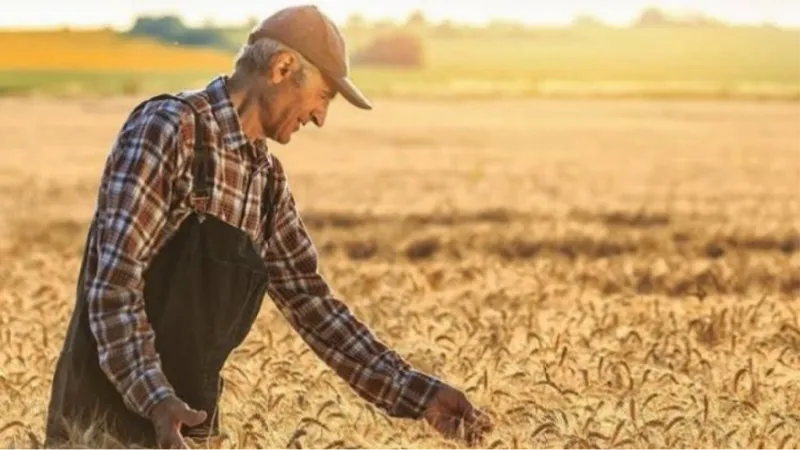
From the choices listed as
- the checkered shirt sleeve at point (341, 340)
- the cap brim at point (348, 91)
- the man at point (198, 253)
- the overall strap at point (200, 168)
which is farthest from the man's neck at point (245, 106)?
the checkered shirt sleeve at point (341, 340)

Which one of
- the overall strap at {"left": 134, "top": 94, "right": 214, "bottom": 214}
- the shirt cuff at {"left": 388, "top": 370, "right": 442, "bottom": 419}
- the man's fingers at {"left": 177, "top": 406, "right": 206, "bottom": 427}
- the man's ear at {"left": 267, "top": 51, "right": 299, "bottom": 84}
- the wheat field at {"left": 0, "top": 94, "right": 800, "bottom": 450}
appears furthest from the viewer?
the wheat field at {"left": 0, "top": 94, "right": 800, "bottom": 450}

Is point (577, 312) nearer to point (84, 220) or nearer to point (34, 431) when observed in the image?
point (34, 431)

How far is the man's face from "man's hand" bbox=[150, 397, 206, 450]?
34.6 inches

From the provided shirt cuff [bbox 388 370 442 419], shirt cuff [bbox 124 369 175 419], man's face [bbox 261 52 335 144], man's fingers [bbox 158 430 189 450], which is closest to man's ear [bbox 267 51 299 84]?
man's face [bbox 261 52 335 144]

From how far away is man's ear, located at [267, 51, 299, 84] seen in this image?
656 cm

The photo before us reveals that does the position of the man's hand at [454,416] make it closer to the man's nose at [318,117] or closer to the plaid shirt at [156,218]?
the plaid shirt at [156,218]

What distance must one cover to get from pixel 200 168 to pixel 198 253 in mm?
257

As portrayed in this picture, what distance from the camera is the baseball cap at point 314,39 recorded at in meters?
6.59

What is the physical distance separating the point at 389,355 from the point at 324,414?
2.64 ft

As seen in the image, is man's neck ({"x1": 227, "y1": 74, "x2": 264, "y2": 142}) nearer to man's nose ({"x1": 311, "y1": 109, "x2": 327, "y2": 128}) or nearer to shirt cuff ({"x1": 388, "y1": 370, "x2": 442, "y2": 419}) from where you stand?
man's nose ({"x1": 311, "y1": 109, "x2": 327, "y2": 128})

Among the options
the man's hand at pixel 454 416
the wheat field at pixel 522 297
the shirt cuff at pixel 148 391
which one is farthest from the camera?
the wheat field at pixel 522 297

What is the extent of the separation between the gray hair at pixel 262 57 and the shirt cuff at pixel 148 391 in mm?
942

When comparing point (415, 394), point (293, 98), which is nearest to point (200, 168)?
point (293, 98)

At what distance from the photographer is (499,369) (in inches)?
357
